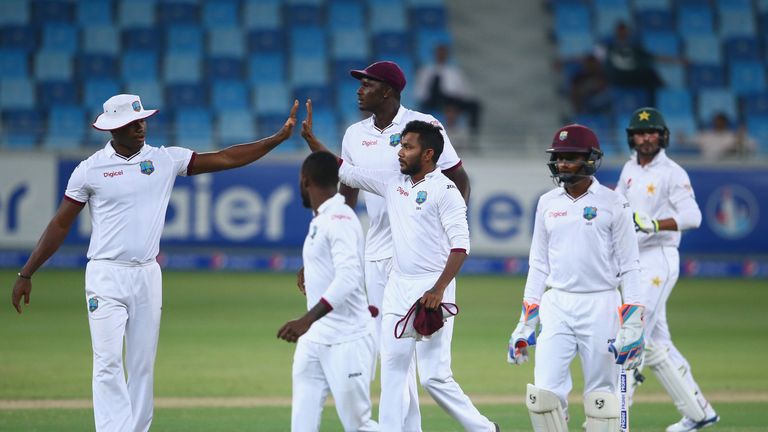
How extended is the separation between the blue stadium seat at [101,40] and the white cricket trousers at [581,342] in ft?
58.7

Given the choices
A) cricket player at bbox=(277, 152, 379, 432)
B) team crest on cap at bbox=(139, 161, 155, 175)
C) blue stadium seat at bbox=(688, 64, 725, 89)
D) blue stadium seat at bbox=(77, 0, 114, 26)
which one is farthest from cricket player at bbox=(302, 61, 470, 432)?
blue stadium seat at bbox=(688, 64, 725, 89)

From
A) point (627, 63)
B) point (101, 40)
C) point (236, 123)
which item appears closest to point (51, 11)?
point (101, 40)

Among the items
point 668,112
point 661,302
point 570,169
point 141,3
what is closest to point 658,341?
point 661,302

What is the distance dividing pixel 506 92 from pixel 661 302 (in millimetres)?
16083

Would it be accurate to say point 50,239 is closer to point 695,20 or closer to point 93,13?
point 93,13

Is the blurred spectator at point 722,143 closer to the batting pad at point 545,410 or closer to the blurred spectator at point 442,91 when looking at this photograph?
the blurred spectator at point 442,91

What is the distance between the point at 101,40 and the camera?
2359 cm

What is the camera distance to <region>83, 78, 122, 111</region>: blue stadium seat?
2262cm

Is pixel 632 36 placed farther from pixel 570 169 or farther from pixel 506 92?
pixel 570 169

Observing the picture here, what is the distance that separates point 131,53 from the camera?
77.3 feet

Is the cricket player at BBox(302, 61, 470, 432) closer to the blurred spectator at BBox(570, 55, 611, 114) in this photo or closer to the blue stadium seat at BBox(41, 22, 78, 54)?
the blurred spectator at BBox(570, 55, 611, 114)

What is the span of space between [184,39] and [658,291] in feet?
53.8

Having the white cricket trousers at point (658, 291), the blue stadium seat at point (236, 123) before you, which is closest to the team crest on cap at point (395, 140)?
the white cricket trousers at point (658, 291)

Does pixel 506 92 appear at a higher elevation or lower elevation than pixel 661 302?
higher
